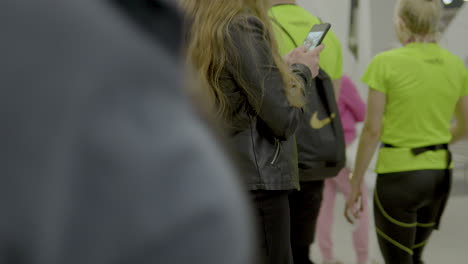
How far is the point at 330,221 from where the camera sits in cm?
481

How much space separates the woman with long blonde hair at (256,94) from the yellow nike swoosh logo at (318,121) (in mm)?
551

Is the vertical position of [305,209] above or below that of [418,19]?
below

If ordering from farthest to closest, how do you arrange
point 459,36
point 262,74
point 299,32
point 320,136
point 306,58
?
point 459,36, point 299,32, point 320,136, point 306,58, point 262,74

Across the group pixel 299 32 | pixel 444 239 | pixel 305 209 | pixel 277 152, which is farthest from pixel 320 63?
pixel 444 239

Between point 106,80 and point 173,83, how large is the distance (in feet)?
0.15

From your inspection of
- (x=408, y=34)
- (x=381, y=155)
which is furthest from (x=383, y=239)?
(x=408, y=34)

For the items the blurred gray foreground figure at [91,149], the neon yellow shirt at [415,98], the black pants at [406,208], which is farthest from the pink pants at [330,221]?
the blurred gray foreground figure at [91,149]

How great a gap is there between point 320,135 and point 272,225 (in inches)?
26.8

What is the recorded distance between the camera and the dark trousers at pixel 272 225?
7.32 feet

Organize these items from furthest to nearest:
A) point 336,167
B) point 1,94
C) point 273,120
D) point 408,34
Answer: point 408,34 < point 336,167 < point 273,120 < point 1,94

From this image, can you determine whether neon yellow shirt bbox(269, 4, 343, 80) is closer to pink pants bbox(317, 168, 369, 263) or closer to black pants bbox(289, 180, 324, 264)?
black pants bbox(289, 180, 324, 264)

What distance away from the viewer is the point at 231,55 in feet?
7.01

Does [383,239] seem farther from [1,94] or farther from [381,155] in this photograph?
[1,94]

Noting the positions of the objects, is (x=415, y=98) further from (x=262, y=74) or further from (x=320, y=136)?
(x=262, y=74)
